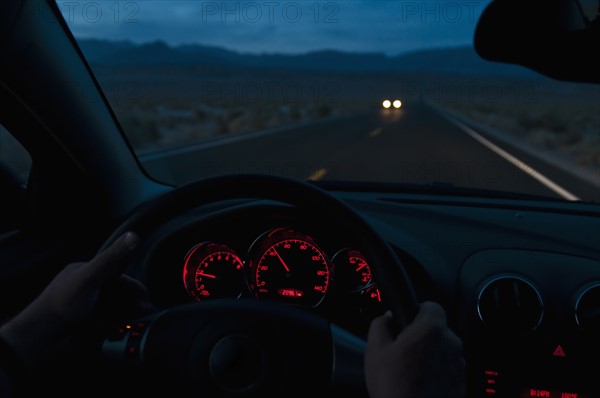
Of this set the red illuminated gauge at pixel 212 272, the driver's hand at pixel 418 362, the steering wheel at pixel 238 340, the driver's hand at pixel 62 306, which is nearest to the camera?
the driver's hand at pixel 418 362

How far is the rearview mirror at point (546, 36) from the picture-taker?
6.29 ft

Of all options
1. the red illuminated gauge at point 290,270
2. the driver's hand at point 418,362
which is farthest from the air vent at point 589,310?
the driver's hand at point 418,362

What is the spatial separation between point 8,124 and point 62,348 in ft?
5.02

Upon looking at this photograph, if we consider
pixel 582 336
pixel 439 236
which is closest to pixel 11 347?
pixel 439 236

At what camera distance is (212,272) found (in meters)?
3.60

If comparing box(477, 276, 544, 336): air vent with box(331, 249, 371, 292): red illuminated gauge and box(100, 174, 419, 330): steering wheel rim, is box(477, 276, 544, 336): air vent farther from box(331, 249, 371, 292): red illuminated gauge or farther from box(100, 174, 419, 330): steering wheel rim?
box(100, 174, 419, 330): steering wheel rim

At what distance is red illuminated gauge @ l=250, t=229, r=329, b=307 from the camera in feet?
11.6

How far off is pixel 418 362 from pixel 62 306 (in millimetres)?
1149

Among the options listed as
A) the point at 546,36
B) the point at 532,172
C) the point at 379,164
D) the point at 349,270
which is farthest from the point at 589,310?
the point at 532,172

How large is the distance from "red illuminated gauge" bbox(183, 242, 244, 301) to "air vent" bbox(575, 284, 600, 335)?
1.72m

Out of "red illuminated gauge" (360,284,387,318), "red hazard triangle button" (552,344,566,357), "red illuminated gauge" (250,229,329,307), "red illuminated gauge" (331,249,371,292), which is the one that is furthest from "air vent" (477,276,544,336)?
"red illuminated gauge" (250,229,329,307)

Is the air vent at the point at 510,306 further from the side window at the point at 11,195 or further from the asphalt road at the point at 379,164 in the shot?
the asphalt road at the point at 379,164

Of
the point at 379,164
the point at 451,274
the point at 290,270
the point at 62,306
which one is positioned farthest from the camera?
the point at 379,164

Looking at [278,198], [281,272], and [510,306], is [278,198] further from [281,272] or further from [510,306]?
[510,306]
